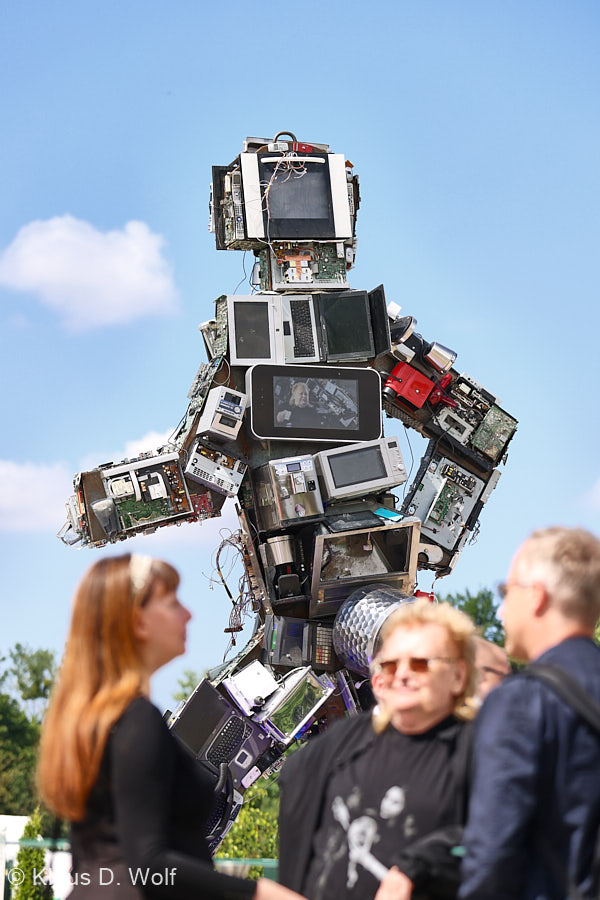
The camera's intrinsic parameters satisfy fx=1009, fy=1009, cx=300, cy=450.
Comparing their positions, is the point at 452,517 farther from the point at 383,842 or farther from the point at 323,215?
the point at 383,842

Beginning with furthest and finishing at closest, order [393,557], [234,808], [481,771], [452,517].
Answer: [452,517] < [393,557] < [234,808] < [481,771]

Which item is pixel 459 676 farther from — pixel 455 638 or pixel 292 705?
pixel 292 705

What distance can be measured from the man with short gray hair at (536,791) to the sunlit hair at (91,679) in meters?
0.88

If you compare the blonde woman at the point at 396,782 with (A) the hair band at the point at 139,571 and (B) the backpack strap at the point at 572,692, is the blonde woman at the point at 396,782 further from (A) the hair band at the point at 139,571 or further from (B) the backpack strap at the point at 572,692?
(A) the hair band at the point at 139,571

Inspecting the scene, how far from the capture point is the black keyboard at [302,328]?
8.40m

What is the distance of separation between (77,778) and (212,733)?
5472mm

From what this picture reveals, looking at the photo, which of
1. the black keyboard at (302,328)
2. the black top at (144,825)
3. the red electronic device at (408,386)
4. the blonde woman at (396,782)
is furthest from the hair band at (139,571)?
the red electronic device at (408,386)

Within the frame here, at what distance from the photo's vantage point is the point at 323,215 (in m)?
8.73

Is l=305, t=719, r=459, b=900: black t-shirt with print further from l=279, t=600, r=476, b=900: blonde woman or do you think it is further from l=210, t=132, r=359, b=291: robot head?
l=210, t=132, r=359, b=291: robot head

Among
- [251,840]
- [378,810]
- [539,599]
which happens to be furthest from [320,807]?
[251,840]

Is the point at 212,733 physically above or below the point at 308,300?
below

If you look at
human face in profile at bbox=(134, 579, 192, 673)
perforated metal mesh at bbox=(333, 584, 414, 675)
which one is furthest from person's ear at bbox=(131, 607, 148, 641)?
perforated metal mesh at bbox=(333, 584, 414, 675)

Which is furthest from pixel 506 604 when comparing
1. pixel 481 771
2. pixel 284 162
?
pixel 284 162

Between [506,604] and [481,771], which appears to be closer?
[481,771]
